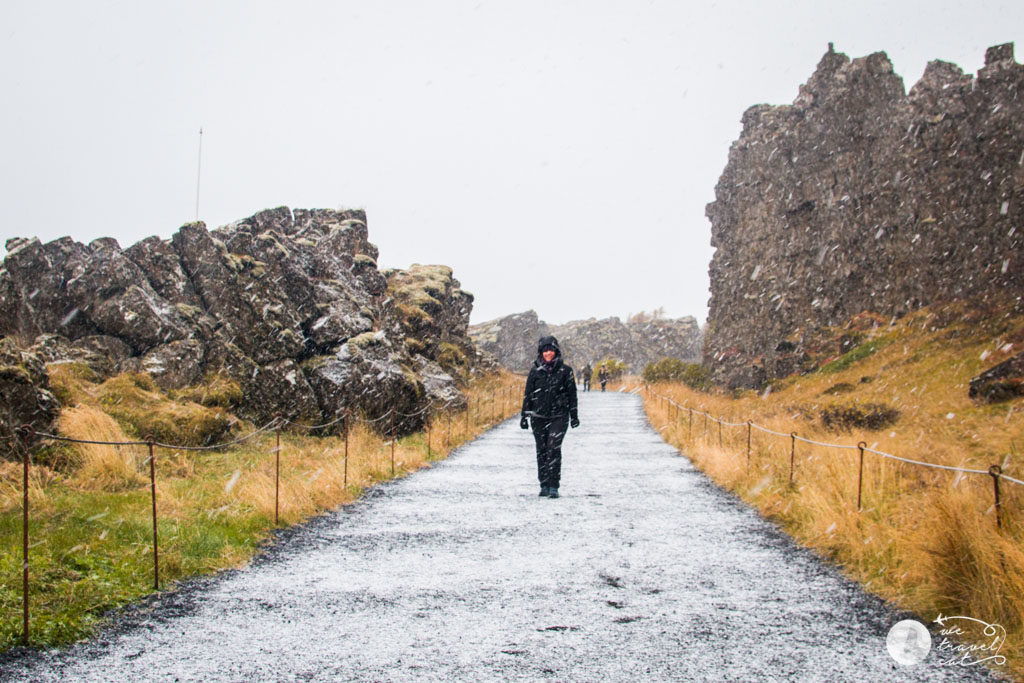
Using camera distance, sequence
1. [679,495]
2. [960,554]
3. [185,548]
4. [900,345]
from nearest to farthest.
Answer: [960,554]
[185,548]
[679,495]
[900,345]

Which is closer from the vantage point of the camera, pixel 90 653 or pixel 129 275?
pixel 90 653

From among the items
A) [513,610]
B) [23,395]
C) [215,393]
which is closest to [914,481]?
[513,610]

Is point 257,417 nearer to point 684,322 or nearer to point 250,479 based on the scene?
point 250,479

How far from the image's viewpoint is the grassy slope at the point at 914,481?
516cm

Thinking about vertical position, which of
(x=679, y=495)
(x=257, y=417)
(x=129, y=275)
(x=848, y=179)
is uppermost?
(x=848, y=179)

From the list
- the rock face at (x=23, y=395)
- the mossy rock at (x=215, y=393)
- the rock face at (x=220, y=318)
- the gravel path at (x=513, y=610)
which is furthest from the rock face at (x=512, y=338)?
the gravel path at (x=513, y=610)

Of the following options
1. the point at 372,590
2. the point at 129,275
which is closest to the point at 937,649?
the point at 372,590

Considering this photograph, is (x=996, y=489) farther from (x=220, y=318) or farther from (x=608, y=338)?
(x=608, y=338)

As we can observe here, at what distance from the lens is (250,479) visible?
31.4 feet

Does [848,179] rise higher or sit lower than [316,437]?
higher

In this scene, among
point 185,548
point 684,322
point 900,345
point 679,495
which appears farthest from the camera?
point 684,322

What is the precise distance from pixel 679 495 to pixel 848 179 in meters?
31.1

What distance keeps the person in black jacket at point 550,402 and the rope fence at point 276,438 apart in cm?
268

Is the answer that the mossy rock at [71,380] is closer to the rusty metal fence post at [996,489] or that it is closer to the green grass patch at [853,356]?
the rusty metal fence post at [996,489]
